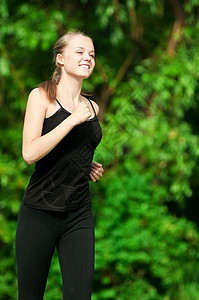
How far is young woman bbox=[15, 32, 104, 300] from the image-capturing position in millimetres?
1854

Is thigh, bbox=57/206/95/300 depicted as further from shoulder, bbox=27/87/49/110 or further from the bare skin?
shoulder, bbox=27/87/49/110

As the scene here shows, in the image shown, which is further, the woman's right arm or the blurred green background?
the blurred green background

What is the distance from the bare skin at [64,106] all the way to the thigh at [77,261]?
0.83 ft

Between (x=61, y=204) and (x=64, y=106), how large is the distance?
0.40 m

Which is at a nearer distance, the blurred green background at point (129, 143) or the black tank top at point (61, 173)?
the black tank top at point (61, 173)

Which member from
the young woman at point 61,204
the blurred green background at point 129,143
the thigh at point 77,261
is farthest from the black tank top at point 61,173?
the blurred green background at point 129,143

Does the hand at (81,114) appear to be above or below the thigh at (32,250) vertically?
above

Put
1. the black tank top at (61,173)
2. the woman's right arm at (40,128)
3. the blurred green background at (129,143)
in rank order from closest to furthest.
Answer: the woman's right arm at (40,128), the black tank top at (61,173), the blurred green background at (129,143)

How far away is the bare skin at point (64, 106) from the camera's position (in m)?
1.73

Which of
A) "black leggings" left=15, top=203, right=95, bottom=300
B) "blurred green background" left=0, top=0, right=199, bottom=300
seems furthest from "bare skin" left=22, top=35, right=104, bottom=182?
"blurred green background" left=0, top=0, right=199, bottom=300

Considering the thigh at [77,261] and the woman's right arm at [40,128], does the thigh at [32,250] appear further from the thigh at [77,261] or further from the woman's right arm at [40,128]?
the woman's right arm at [40,128]

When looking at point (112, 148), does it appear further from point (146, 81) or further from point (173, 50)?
point (173, 50)

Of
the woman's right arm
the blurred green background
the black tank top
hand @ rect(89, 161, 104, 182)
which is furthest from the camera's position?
the blurred green background

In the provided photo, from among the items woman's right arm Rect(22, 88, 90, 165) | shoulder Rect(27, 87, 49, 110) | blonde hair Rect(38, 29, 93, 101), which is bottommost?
woman's right arm Rect(22, 88, 90, 165)
